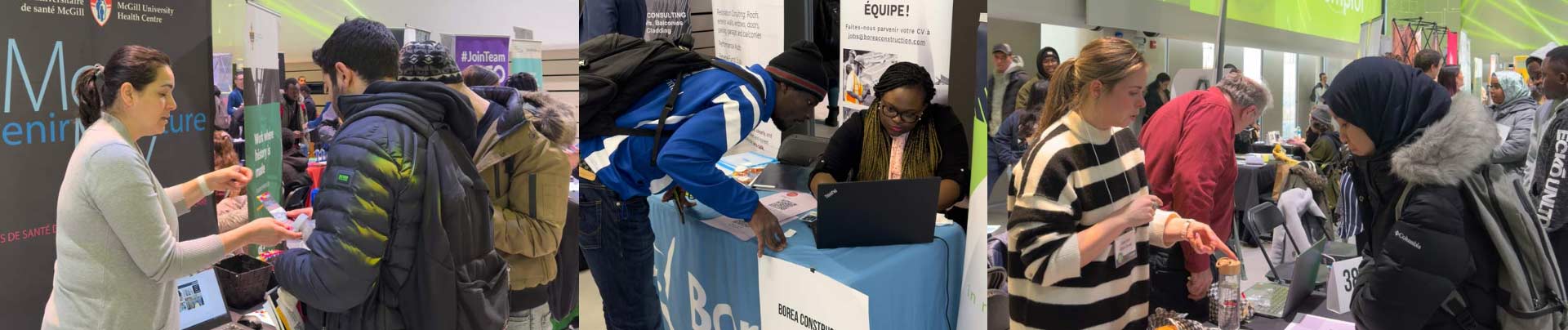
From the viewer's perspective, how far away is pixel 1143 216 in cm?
213

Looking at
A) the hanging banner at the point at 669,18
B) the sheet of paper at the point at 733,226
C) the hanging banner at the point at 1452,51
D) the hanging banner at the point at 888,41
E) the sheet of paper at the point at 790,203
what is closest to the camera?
the hanging banner at the point at 1452,51

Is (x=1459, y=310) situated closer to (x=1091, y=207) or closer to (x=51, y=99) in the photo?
(x=1091, y=207)

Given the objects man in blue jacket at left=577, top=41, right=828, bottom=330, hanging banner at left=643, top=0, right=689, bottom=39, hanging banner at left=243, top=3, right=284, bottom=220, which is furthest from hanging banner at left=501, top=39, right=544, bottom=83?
hanging banner at left=643, top=0, right=689, bottom=39

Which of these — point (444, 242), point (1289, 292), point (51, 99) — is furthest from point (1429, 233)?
point (51, 99)

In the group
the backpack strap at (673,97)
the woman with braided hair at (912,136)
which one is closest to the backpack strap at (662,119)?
the backpack strap at (673,97)

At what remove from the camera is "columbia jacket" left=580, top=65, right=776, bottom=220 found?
295 centimetres

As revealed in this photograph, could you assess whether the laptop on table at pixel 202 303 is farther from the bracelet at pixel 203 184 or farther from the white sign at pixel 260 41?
the white sign at pixel 260 41

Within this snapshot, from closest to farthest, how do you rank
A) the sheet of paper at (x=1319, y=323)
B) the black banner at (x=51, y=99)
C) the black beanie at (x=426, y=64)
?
the black banner at (x=51, y=99) < the sheet of paper at (x=1319, y=323) < the black beanie at (x=426, y=64)

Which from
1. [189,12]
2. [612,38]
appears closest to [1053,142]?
[612,38]

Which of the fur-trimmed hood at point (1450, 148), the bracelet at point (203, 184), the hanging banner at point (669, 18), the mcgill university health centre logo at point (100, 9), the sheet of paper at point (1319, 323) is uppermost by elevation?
the hanging banner at point (669, 18)

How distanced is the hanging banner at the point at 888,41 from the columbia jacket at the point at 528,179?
97cm

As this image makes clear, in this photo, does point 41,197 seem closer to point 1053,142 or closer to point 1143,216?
point 1053,142

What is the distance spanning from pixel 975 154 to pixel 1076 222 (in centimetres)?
43

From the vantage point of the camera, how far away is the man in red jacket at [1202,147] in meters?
2.07
